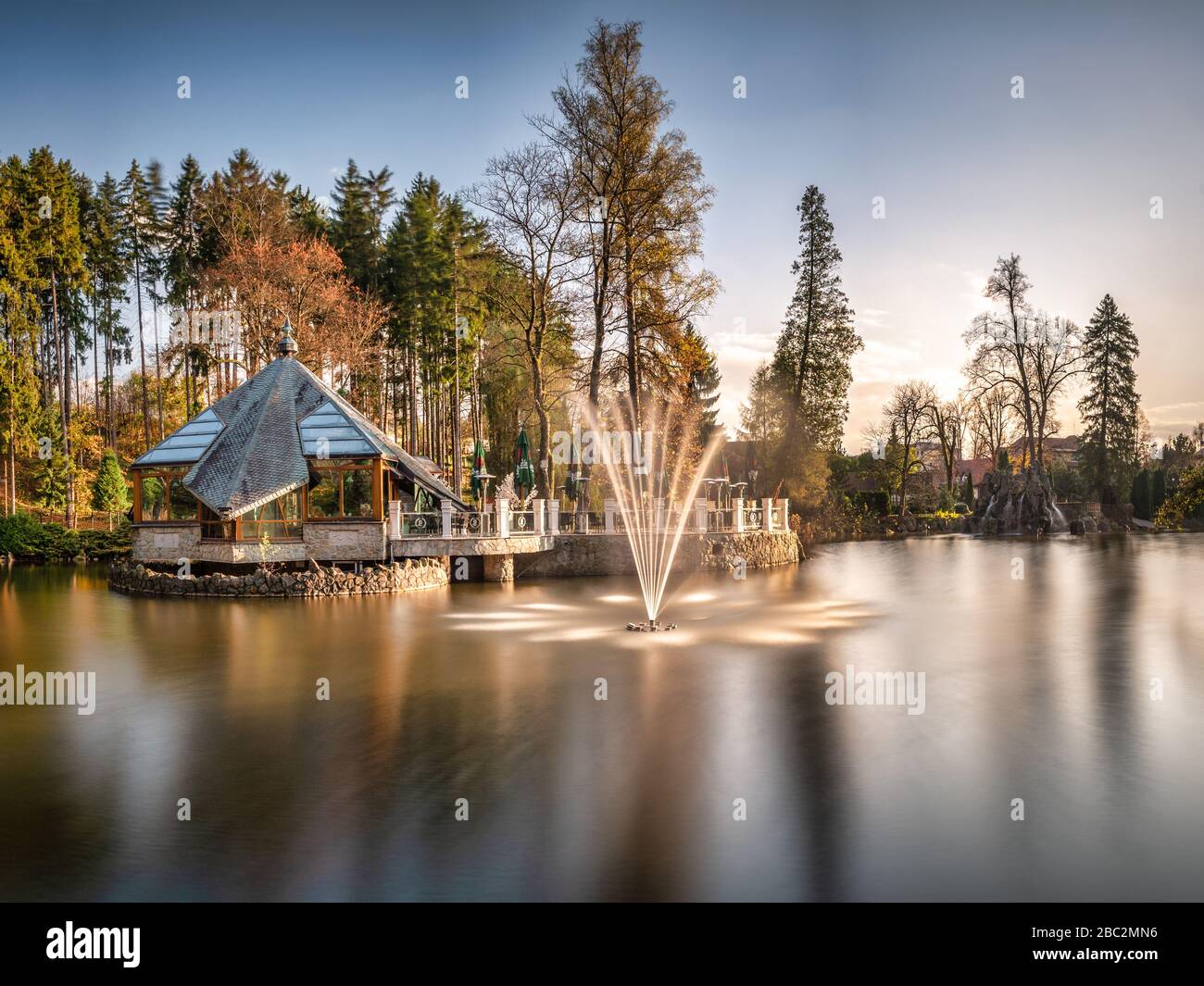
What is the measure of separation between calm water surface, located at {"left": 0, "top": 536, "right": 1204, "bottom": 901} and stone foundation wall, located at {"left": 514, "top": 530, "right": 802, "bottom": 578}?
11.7 metres

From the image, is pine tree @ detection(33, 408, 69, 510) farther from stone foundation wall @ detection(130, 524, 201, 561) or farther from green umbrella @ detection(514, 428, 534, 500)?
green umbrella @ detection(514, 428, 534, 500)

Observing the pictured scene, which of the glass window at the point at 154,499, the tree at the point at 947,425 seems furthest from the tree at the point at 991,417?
the glass window at the point at 154,499

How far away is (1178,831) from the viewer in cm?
778

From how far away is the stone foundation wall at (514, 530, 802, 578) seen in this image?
104ft

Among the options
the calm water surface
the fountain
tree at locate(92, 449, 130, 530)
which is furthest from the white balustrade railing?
the fountain

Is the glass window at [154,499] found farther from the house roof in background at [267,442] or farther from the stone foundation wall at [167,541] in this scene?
the house roof in background at [267,442]

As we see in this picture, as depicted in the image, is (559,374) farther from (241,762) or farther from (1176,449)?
(1176,449)

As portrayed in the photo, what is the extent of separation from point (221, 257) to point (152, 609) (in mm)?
27367

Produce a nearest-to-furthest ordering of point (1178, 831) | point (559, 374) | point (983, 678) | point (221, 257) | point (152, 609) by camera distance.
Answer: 1. point (1178, 831)
2. point (983, 678)
3. point (152, 609)
4. point (559, 374)
5. point (221, 257)

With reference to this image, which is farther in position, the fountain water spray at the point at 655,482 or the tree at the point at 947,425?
the tree at the point at 947,425

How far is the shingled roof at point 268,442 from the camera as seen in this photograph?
2667 centimetres

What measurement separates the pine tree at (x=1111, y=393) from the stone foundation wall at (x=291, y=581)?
50255 millimetres

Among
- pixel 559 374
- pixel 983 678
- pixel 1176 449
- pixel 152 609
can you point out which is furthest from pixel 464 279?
pixel 1176 449

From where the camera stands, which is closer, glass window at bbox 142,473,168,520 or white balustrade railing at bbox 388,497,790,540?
white balustrade railing at bbox 388,497,790,540
